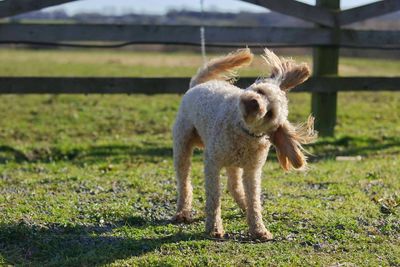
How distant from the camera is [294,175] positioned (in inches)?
346

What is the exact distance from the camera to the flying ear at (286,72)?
5789mm

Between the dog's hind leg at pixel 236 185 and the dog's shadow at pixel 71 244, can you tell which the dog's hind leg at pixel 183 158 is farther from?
the dog's shadow at pixel 71 244

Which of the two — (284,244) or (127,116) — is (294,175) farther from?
(127,116)

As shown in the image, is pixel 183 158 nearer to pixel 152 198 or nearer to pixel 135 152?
pixel 152 198

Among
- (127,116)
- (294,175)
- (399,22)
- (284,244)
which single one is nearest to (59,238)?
(284,244)

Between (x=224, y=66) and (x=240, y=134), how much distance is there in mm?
1470

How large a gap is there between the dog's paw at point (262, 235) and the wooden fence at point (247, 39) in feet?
15.4

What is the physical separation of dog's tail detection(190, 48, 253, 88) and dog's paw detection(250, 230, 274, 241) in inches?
71.2

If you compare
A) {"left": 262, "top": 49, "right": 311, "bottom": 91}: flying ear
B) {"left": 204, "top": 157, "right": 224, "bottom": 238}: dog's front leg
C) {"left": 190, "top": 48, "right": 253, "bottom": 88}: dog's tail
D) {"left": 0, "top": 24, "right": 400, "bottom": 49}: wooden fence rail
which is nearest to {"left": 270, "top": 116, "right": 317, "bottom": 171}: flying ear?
{"left": 262, "top": 49, "right": 311, "bottom": 91}: flying ear

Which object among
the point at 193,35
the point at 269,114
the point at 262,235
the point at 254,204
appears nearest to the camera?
the point at 269,114

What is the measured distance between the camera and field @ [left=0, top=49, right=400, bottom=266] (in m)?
5.62

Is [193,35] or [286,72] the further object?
[193,35]

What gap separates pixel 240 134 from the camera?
18.7 ft

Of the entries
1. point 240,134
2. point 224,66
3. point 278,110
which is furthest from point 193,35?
point 278,110
